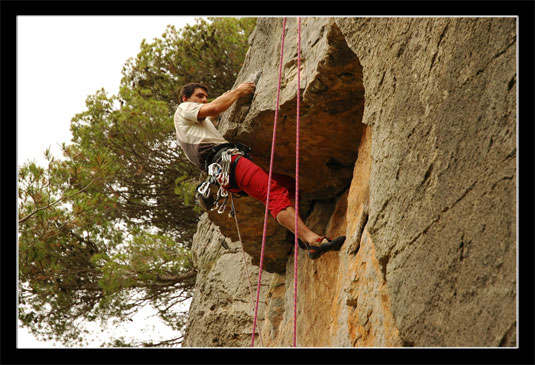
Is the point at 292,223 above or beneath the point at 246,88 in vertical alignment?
beneath

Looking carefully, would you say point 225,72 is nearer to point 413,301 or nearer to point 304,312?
point 304,312

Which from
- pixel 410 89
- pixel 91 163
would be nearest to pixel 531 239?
pixel 410 89

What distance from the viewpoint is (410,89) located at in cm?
324

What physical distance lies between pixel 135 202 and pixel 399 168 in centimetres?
712

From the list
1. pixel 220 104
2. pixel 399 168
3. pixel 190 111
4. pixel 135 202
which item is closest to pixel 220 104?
pixel 220 104

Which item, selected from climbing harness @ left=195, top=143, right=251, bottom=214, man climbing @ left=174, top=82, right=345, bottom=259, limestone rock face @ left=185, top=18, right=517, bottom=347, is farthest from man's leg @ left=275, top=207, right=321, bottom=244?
climbing harness @ left=195, top=143, right=251, bottom=214

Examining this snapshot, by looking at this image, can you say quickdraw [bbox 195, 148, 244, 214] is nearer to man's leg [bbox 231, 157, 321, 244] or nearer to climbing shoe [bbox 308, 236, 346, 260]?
man's leg [bbox 231, 157, 321, 244]

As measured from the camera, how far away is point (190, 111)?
479cm

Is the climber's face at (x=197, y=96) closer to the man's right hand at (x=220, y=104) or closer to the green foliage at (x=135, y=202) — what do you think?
the man's right hand at (x=220, y=104)

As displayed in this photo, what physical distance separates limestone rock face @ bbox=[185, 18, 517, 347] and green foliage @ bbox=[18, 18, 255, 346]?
3263mm

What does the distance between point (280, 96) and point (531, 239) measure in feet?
8.25

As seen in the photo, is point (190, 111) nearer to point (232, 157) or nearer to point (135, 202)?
point (232, 157)

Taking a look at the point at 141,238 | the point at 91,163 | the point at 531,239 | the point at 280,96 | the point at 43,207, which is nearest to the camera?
the point at 531,239

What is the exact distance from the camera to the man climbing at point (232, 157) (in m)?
4.28
